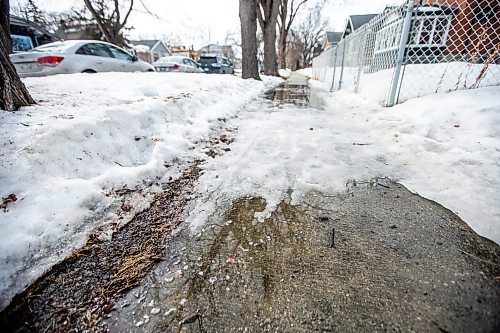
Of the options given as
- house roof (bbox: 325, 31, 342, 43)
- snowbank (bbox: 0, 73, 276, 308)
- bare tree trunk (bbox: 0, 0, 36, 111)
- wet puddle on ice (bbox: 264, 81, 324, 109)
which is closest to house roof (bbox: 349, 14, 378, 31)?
house roof (bbox: 325, 31, 342, 43)

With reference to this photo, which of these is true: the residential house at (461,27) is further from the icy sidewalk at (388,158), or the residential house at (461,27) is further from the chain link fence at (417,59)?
the icy sidewalk at (388,158)

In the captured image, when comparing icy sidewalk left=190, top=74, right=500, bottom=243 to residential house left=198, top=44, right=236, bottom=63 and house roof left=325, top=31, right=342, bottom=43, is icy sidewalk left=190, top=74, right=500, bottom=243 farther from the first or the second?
residential house left=198, top=44, right=236, bottom=63

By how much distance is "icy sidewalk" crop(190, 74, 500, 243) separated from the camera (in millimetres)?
1592

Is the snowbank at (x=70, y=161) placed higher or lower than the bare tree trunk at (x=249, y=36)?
lower

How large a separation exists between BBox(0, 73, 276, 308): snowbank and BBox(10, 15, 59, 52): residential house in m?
17.6

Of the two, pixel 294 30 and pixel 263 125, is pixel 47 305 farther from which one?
pixel 294 30

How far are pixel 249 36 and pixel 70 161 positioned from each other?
28.1ft

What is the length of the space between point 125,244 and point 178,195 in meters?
0.52

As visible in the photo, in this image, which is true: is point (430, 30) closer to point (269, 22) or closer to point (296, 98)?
point (296, 98)

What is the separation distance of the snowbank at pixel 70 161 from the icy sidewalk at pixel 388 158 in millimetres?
574

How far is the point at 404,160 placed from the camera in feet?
7.11

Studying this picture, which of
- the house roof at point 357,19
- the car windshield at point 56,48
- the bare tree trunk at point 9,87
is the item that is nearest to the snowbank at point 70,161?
the bare tree trunk at point 9,87

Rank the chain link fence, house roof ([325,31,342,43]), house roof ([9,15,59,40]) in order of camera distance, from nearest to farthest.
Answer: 1. the chain link fence
2. house roof ([9,15,59,40])
3. house roof ([325,31,342,43])

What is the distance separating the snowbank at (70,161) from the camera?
111 centimetres
